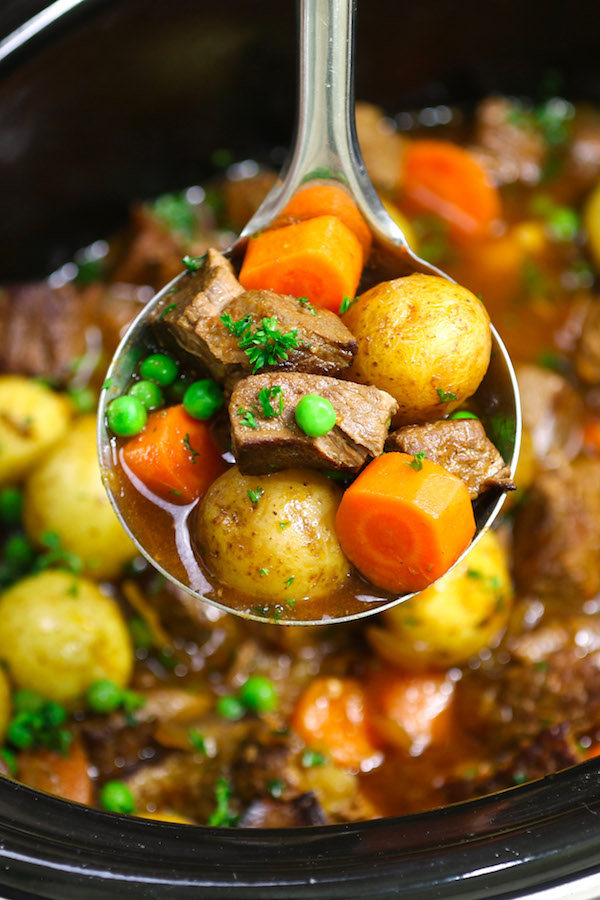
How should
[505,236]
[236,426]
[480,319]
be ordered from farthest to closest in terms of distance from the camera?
[505,236], [480,319], [236,426]

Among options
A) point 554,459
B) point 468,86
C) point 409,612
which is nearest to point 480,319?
point 409,612

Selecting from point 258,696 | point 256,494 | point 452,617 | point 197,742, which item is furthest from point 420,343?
point 197,742

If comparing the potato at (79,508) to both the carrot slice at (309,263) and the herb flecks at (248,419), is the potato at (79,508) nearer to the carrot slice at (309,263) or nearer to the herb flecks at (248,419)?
the carrot slice at (309,263)

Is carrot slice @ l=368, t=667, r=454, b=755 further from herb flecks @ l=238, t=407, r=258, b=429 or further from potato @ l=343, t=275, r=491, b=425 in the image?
herb flecks @ l=238, t=407, r=258, b=429

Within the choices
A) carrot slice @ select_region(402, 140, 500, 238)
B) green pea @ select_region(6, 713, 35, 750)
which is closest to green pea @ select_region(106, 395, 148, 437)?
green pea @ select_region(6, 713, 35, 750)

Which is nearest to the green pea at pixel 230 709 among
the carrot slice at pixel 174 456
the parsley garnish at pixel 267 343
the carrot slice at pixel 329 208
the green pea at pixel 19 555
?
the green pea at pixel 19 555

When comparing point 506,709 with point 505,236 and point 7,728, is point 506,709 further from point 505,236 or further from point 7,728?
point 505,236

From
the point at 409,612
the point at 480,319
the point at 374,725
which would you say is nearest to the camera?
the point at 480,319
